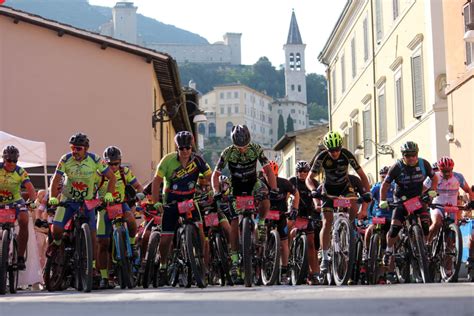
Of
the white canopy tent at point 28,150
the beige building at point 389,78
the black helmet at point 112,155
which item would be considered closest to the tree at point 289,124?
the beige building at point 389,78

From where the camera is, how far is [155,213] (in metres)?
12.7

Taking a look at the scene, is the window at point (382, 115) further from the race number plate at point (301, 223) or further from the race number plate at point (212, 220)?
the race number plate at point (212, 220)

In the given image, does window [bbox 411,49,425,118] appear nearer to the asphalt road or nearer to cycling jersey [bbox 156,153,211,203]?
cycling jersey [bbox 156,153,211,203]

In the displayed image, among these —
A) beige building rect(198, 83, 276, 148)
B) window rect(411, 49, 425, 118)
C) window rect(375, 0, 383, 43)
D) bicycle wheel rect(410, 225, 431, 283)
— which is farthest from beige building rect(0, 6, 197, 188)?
beige building rect(198, 83, 276, 148)

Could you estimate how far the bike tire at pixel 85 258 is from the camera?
33.4 ft

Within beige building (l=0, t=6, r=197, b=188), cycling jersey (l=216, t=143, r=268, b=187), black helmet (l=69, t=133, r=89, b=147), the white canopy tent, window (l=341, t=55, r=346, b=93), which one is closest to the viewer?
cycling jersey (l=216, t=143, r=268, b=187)

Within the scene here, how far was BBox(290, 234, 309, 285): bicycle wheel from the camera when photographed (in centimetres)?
Result: 1108

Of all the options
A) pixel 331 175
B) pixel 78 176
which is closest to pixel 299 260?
pixel 331 175

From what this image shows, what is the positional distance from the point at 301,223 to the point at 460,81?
10.1 meters

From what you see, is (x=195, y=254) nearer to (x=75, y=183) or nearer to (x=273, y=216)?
(x=273, y=216)

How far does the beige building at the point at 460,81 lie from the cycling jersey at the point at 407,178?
29.9 feet

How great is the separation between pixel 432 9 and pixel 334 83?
Answer: 866 inches

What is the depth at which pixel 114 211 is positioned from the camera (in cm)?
1178

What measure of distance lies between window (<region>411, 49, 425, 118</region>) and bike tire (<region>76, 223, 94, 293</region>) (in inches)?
671
